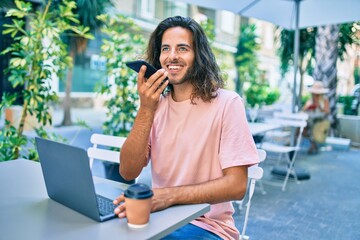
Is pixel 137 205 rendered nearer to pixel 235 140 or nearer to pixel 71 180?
pixel 71 180

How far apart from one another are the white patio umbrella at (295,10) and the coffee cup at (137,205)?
3653 mm

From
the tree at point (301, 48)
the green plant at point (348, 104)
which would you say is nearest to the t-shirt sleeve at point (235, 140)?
the tree at point (301, 48)

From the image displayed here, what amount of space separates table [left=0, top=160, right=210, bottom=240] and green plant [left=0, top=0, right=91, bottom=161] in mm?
1654

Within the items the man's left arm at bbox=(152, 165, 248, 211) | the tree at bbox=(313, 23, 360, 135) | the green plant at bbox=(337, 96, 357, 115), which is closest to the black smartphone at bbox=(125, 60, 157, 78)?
the man's left arm at bbox=(152, 165, 248, 211)

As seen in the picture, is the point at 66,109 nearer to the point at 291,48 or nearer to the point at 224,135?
the point at 291,48

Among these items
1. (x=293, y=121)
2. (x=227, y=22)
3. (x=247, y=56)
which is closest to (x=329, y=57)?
(x=293, y=121)

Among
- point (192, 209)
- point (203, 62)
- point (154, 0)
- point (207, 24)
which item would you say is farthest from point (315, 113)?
point (154, 0)

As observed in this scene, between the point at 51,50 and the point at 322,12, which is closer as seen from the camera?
the point at 51,50

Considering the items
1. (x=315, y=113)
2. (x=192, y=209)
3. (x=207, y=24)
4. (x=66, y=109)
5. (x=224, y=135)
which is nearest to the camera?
(x=192, y=209)

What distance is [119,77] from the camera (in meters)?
3.98

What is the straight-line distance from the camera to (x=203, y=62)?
1645 millimetres

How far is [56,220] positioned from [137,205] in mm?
275

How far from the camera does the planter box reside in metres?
7.86

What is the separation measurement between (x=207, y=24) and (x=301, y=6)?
143 centimetres
